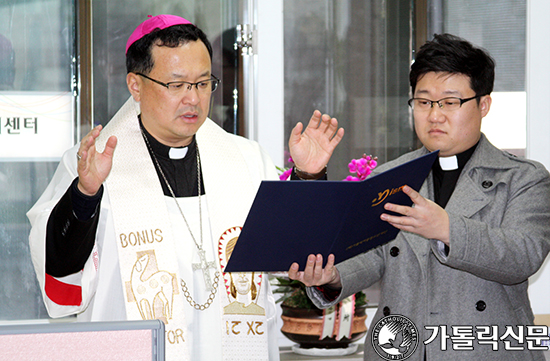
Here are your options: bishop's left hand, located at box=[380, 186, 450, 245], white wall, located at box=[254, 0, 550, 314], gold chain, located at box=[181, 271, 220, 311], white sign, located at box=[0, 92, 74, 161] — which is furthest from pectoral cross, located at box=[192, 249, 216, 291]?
white sign, located at box=[0, 92, 74, 161]

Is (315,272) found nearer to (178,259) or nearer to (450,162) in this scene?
(178,259)

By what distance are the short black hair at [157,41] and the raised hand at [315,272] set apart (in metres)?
0.77

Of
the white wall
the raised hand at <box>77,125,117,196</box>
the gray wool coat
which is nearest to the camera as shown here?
the raised hand at <box>77,125,117,196</box>

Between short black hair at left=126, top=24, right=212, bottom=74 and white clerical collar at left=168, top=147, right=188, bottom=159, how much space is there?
30cm

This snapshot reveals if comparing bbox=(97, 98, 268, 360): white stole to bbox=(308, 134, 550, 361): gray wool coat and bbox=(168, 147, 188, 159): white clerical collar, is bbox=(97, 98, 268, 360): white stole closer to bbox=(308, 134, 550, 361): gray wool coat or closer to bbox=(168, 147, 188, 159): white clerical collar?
bbox=(168, 147, 188, 159): white clerical collar

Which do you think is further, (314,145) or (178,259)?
(178,259)

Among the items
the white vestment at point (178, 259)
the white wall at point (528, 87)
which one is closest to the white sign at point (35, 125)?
the white wall at point (528, 87)

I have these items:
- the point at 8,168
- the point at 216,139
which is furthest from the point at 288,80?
the point at 8,168

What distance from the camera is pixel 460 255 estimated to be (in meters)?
1.55

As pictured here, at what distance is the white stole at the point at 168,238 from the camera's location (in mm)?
1869

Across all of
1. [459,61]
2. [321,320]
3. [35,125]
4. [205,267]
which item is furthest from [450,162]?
[35,125]

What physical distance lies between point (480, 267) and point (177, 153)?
3.44ft

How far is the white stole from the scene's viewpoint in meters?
1.87

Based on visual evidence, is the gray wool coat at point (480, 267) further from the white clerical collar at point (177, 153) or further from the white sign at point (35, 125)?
the white sign at point (35, 125)
